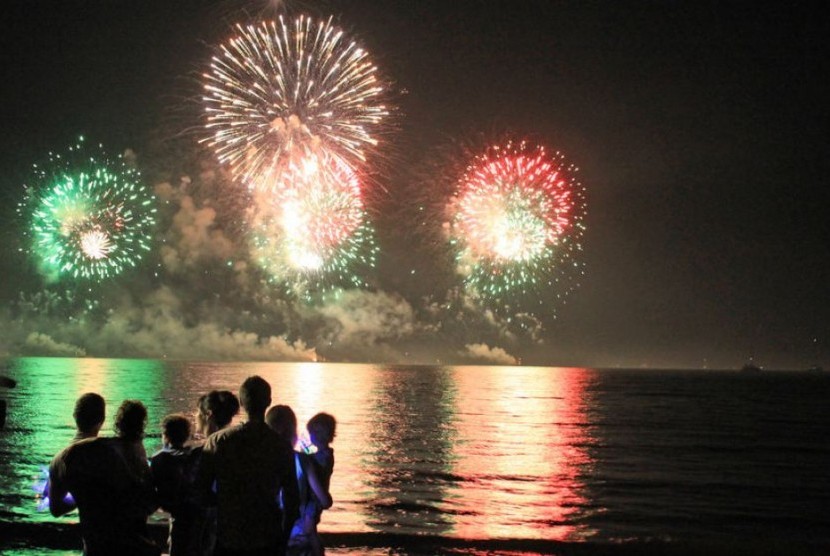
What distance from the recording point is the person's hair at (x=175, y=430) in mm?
6906

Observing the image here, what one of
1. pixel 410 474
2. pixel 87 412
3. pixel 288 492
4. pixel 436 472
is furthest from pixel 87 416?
pixel 436 472

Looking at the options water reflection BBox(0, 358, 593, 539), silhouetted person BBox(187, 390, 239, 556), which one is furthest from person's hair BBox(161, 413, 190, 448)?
Answer: water reflection BBox(0, 358, 593, 539)

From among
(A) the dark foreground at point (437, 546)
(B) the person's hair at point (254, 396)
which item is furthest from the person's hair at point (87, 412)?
(A) the dark foreground at point (437, 546)

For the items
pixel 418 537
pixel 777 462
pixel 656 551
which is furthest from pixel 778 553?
pixel 777 462

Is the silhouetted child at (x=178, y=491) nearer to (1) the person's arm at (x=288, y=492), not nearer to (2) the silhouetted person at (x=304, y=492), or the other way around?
(2) the silhouetted person at (x=304, y=492)

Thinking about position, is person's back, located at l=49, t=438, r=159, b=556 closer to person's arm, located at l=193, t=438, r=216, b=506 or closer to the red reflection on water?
person's arm, located at l=193, t=438, r=216, b=506

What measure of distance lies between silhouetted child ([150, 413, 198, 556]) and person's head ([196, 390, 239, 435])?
29 centimetres

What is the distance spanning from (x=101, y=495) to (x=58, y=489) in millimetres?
364

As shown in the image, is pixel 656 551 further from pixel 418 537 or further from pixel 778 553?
pixel 418 537

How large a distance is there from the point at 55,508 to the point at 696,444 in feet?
148

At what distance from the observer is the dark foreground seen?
12.9m

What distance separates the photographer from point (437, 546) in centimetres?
1422

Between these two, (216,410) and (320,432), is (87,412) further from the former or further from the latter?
(320,432)

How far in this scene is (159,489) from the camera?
653 centimetres
